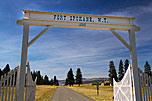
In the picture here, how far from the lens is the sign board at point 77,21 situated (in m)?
6.02

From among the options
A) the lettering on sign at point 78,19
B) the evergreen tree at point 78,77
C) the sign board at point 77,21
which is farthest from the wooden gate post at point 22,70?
the evergreen tree at point 78,77

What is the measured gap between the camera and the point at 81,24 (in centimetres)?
627

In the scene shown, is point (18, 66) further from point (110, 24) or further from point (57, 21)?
point (110, 24)

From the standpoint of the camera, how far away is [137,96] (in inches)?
231

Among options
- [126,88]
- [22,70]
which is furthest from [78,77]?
[22,70]

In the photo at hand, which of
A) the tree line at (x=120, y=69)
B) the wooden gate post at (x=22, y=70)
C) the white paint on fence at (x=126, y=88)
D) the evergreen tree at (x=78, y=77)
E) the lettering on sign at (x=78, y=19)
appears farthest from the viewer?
the evergreen tree at (x=78, y=77)

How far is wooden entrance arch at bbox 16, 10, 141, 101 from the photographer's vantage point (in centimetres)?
585

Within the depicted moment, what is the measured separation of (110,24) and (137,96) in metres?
3.26

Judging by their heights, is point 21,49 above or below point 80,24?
below

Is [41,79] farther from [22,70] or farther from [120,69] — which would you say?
[22,70]

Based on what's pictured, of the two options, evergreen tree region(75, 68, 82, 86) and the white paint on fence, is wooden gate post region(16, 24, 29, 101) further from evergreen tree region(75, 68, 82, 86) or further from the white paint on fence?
evergreen tree region(75, 68, 82, 86)

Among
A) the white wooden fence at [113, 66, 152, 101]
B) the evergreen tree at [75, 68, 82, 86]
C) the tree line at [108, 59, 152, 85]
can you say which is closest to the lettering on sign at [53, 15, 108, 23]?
the white wooden fence at [113, 66, 152, 101]

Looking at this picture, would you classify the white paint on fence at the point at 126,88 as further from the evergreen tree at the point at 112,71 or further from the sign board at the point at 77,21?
the evergreen tree at the point at 112,71

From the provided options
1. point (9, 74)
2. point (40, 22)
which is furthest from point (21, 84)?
point (40, 22)
